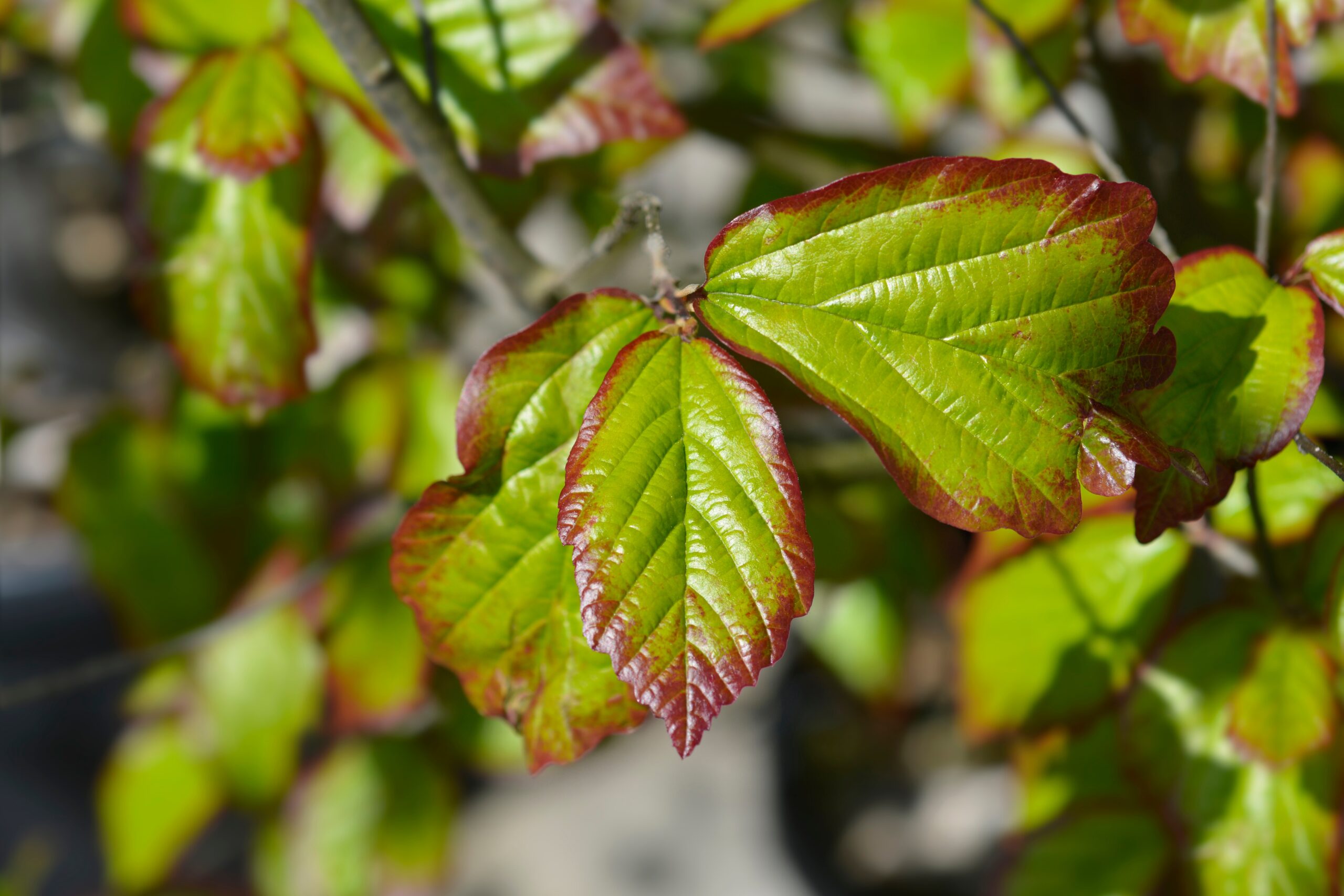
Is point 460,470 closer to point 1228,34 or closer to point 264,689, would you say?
point 264,689

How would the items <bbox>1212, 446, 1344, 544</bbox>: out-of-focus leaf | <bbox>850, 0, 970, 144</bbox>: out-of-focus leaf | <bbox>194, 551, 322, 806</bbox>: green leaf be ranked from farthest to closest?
<bbox>194, 551, 322, 806</bbox>: green leaf, <bbox>850, 0, 970, 144</bbox>: out-of-focus leaf, <bbox>1212, 446, 1344, 544</bbox>: out-of-focus leaf

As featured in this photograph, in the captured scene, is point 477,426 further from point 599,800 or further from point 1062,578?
point 599,800

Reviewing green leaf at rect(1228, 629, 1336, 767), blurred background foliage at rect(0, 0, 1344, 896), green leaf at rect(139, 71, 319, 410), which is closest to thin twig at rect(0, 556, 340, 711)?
blurred background foliage at rect(0, 0, 1344, 896)

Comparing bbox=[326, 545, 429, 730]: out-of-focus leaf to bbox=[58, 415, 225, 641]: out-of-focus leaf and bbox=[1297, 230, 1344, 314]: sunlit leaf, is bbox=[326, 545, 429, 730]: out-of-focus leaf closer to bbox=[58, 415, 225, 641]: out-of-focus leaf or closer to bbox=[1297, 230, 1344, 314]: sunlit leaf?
bbox=[58, 415, 225, 641]: out-of-focus leaf

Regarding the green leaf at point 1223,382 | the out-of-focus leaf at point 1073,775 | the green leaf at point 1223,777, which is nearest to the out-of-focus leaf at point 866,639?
the out-of-focus leaf at point 1073,775

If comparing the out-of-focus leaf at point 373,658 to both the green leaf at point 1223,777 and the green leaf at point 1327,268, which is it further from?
the green leaf at point 1327,268
